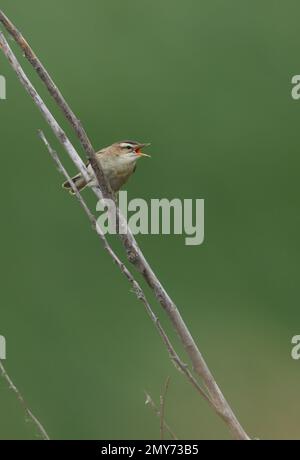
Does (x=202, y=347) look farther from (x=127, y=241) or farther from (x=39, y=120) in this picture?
(x=127, y=241)

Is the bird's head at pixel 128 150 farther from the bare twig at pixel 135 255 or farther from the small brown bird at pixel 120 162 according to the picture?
the bare twig at pixel 135 255

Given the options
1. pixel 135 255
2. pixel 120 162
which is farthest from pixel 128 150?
pixel 135 255

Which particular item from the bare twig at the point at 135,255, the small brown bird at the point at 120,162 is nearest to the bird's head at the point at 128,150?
the small brown bird at the point at 120,162

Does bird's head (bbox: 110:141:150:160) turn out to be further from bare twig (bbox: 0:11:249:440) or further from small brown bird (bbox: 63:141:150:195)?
bare twig (bbox: 0:11:249:440)

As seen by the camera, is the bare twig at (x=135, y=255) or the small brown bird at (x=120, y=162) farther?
the small brown bird at (x=120, y=162)

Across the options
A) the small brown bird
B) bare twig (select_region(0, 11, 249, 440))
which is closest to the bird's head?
the small brown bird

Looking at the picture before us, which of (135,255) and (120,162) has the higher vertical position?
(120,162)

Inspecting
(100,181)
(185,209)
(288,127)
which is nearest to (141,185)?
(288,127)

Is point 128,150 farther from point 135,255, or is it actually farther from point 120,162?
point 135,255

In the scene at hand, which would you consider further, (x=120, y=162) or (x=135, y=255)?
(x=120, y=162)
